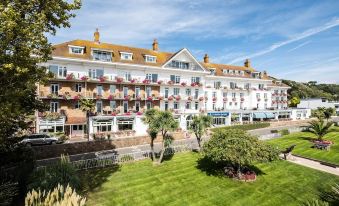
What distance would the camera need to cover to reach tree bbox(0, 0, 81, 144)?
10.9m

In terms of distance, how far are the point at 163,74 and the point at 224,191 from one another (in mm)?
35261

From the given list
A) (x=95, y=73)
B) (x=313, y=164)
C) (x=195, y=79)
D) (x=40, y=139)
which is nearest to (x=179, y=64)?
(x=195, y=79)

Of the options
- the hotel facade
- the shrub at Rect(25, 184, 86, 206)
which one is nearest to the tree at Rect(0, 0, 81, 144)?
the shrub at Rect(25, 184, 86, 206)

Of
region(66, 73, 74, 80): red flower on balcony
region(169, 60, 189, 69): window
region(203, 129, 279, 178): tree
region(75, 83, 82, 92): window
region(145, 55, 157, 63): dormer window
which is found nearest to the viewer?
region(203, 129, 279, 178): tree

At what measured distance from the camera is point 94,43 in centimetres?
4859

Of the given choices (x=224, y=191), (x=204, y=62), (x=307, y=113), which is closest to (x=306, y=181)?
(x=224, y=191)

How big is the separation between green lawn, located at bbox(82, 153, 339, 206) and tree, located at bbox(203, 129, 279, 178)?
2.34 meters

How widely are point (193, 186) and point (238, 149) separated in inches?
215

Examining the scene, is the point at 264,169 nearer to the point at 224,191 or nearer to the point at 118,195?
the point at 224,191

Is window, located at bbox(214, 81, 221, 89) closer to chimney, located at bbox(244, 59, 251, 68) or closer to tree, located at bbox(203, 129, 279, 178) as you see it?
chimney, located at bbox(244, 59, 251, 68)

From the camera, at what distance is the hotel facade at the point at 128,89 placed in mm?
40844

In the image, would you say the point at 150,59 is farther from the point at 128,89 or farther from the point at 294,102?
the point at 294,102

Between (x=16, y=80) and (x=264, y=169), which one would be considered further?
(x=264, y=169)

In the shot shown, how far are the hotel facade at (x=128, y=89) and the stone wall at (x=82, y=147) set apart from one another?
16.4 ft
